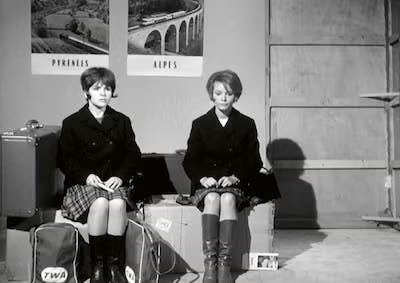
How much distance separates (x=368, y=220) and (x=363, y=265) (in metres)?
1.09

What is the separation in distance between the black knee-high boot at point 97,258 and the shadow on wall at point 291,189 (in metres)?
1.78

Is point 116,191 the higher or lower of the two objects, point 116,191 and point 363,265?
the higher

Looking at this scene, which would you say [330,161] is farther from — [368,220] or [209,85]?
[209,85]

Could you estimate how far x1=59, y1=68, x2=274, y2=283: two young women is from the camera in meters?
2.71

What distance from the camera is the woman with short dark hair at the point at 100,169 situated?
2695 mm

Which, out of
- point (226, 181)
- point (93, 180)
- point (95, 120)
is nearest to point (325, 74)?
point (226, 181)

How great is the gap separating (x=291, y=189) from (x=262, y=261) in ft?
4.00

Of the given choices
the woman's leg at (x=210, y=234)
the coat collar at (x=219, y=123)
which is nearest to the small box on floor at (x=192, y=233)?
the woman's leg at (x=210, y=234)

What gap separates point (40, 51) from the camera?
12.6 ft

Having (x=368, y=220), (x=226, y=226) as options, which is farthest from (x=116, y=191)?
(x=368, y=220)

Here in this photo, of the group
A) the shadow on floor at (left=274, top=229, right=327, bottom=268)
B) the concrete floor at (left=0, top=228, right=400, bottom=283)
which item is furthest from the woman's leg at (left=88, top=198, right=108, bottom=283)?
the shadow on floor at (left=274, top=229, right=327, bottom=268)

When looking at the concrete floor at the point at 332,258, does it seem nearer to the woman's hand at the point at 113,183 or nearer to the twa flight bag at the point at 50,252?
the twa flight bag at the point at 50,252

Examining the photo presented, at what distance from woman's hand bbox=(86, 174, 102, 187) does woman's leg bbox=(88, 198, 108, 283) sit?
0.35 ft

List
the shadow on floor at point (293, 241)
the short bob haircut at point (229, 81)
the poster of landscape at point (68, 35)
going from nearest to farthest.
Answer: the short bob haircut at point (229, 81) < the shadow on floor at point (293, 241) < the poster of landscape at point (68, 35)
